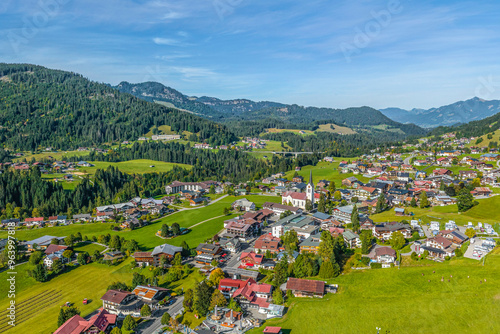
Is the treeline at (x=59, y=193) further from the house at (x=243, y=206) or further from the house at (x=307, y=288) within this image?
the house at (x=307, y=288)

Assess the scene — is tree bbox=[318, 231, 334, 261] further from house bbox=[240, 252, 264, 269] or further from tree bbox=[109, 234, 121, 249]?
tree bbox=[109, 234, 121, 249]

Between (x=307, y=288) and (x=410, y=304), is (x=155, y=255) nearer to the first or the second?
Answer: (x=307, y=288)

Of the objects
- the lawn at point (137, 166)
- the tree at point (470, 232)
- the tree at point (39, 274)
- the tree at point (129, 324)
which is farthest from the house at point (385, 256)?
the lawn at point (137, 166)

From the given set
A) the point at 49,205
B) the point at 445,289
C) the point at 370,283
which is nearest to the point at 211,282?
the point at 370,283

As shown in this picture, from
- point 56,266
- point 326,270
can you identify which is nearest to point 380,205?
point 326,270

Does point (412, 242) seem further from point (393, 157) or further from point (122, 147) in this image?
point (122, 147)

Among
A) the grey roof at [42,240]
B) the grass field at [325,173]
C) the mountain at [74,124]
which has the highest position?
the mountain at [74,124]
